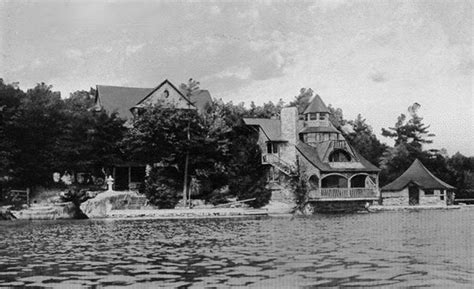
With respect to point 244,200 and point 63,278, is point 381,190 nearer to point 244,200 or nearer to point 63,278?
point 244,200

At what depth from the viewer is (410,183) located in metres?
54.5

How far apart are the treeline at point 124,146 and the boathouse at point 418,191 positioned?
1503 cm

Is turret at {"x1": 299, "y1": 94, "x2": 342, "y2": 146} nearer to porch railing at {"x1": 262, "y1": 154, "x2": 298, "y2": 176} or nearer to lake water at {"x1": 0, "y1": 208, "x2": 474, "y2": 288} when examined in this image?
porch railing at {"x1": 262, "y1": 154, "x2": 298, "y2": 176}

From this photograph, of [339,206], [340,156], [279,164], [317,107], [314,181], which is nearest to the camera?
[339,206]

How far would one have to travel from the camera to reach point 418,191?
5509 cm

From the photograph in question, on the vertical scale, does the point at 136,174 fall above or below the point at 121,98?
below

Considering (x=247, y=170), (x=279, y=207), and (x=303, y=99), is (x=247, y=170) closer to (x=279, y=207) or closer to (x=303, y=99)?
(x=279, y=207)

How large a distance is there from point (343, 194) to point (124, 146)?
1694 centimetres

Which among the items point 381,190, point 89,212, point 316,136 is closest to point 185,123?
point 89,212

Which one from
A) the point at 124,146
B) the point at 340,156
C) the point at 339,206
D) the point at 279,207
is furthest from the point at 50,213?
the point at 340,156

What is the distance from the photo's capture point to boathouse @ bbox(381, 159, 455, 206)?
178ft

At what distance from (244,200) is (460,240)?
2525cm

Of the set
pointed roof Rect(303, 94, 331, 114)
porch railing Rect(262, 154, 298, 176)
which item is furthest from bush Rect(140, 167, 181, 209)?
pointed roof Rect(303, 94, 331, 114)

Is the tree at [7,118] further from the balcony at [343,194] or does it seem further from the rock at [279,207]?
the balcony at [343,194]
